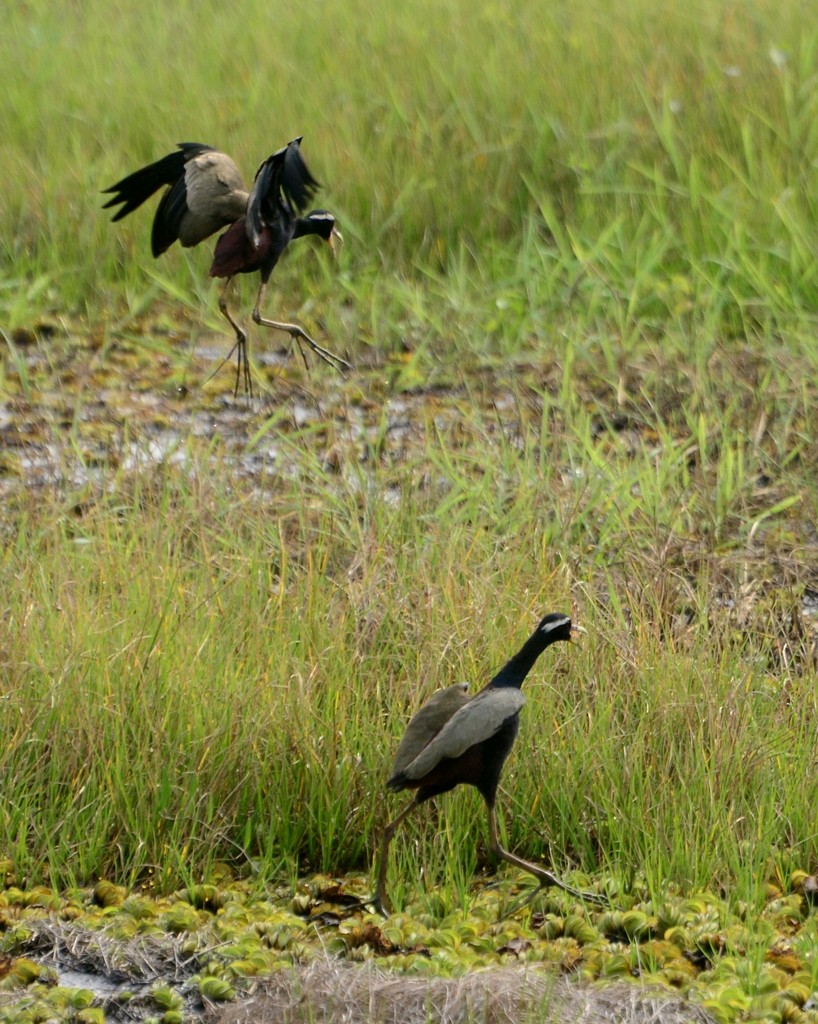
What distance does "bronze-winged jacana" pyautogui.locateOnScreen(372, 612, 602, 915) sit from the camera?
3.11 meters

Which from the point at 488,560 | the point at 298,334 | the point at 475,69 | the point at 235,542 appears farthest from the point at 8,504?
the point at 475,69

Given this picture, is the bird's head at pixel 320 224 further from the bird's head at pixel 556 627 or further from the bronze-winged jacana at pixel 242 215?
the bird's head at pixel 556 627

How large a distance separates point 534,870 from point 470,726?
447 mm

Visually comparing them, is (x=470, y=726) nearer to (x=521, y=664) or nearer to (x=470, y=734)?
(x=470, y=734)

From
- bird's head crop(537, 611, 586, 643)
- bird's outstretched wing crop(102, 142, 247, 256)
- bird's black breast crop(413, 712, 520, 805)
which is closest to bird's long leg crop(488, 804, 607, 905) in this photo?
bird's black breast crop(413, 712, 520, 805)

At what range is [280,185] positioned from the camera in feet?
7.84

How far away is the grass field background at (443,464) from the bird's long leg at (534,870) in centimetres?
10

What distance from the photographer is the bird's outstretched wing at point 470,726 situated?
122 inches

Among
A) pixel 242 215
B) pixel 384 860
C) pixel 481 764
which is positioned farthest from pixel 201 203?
pixel 384 860

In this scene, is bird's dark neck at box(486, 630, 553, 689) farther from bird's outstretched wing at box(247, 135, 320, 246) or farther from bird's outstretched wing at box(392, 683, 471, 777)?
bird's outstretched wing at box(247, 135, 320, 246)

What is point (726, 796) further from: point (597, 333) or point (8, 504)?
point (597, 333)

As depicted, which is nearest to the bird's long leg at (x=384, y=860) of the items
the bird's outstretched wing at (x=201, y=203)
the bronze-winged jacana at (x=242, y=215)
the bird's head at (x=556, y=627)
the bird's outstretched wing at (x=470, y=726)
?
the bird's outstretched wing at (x=470, y=726)

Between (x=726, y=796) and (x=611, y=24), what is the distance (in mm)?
5699

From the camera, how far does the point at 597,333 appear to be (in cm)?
668
